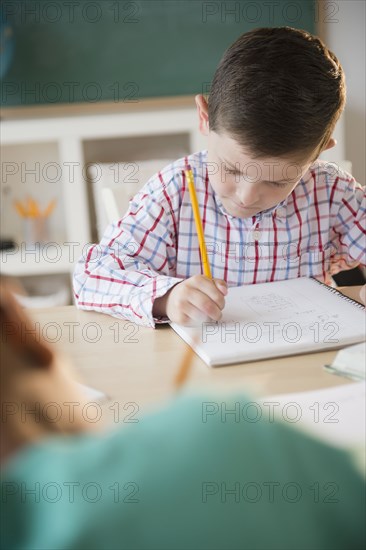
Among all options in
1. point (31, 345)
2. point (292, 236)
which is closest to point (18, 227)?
point (292, 236)

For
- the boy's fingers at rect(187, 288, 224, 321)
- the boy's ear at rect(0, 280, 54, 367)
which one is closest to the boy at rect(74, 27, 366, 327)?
the boy's fingers at rect(187, 288, 224, 321)

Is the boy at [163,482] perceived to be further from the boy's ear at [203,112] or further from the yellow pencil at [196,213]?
the boy's ear at [203,112]

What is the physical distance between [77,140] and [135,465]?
238cm

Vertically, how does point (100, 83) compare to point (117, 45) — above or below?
below

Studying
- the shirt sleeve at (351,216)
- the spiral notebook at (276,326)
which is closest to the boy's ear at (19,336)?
the spiral notebook at (276,326)

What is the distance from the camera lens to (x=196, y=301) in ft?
3.11

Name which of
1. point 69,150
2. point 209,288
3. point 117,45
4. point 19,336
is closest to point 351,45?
point 117,45

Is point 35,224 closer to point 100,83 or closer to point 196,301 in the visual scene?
point 100,83

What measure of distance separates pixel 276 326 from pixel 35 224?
6.38 feet

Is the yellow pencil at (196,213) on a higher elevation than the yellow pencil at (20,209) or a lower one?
higher

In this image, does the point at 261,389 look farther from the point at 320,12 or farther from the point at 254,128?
the point at 320,12

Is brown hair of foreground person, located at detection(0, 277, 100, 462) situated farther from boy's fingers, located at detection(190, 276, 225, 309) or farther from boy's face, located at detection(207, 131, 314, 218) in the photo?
boy's face, located at detection(207, 131, 314, 218)

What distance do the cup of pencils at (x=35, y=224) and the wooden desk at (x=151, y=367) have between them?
1.74 m

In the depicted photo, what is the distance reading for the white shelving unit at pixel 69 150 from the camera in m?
2.59
